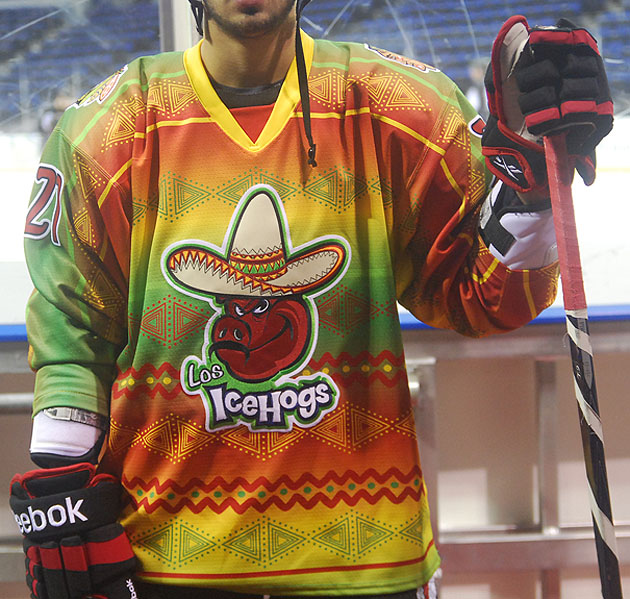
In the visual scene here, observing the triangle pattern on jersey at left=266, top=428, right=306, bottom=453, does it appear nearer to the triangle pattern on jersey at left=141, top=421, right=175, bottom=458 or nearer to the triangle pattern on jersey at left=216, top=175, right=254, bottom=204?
the triangle pattern on jersey at left=141, top=421, right=175, bottom=458

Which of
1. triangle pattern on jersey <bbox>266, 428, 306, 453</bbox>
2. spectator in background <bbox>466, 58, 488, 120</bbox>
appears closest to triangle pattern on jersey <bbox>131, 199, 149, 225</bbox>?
triangle pattern on jersey <bbox>266, 428, 306, 453</bbox>

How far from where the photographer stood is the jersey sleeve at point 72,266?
3.07ft

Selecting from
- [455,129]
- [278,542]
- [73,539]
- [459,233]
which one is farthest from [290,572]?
[455,129]

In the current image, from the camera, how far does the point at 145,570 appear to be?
93cm

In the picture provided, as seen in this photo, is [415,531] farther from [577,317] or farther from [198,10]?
[198,10]

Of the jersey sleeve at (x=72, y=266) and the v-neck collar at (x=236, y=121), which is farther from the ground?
the v-neck collar at (x=236, y=121)

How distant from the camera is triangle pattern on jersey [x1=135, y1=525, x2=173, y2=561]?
92cm

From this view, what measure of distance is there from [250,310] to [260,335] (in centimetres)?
3

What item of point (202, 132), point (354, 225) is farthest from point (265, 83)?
point (354, 225)

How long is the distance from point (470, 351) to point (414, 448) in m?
0.44

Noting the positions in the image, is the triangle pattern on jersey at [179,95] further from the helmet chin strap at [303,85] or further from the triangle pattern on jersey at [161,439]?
the triangle pattern on jersey at [161,439]

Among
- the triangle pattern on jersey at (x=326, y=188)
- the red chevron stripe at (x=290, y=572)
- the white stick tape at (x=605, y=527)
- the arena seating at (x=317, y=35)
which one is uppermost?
the arena seating at (x=317, y=35)

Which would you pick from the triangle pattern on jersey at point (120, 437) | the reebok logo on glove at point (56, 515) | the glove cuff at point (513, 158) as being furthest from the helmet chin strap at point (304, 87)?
the reebok logo on glove at point (56, 515)

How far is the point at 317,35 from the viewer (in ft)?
4.65
